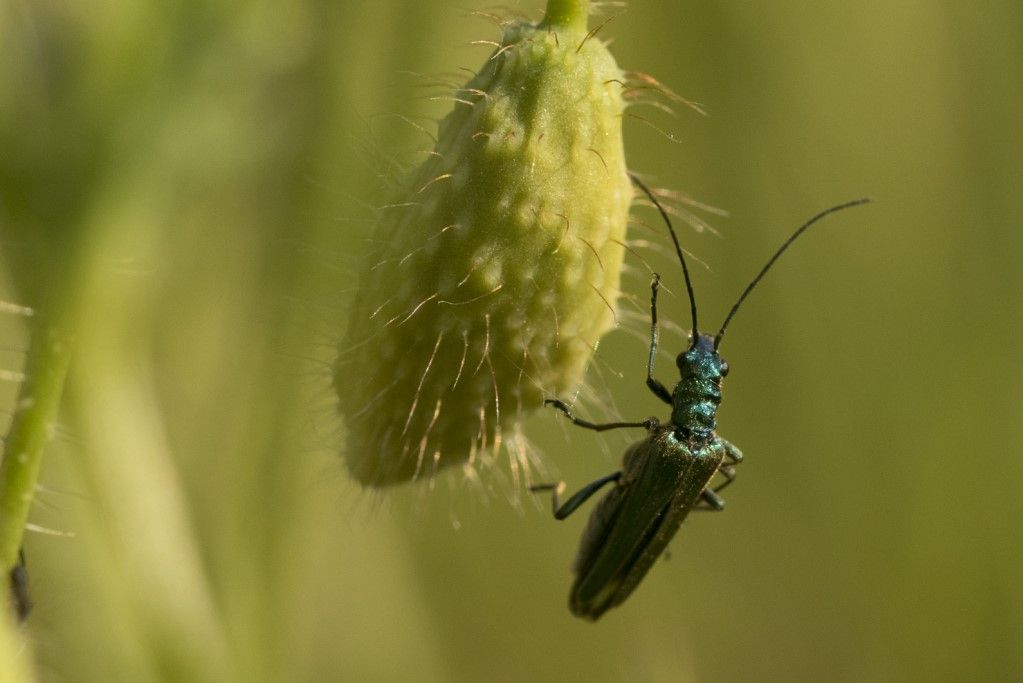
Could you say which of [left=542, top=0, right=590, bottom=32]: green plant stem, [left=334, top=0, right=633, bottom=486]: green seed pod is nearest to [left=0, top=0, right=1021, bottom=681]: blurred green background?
[left=334, top=0, right=633, bottom=486]: green seed pod

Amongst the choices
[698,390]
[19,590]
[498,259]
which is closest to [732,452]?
[698,390]

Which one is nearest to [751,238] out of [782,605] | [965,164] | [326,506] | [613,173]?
[965,164]

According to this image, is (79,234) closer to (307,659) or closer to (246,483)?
(246,483)

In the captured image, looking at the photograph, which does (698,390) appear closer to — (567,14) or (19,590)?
(567,14)

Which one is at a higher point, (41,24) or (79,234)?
(41,24)

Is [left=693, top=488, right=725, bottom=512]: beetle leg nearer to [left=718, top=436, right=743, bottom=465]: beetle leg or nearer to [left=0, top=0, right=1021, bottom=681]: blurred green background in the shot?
[left=718, top=436, right=743, bottom=465]: beetle leg

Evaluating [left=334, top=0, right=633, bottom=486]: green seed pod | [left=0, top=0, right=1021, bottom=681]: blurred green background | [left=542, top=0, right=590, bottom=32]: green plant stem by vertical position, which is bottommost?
[left=0, top=0, right=1021, bottom=681]: blurred green background
